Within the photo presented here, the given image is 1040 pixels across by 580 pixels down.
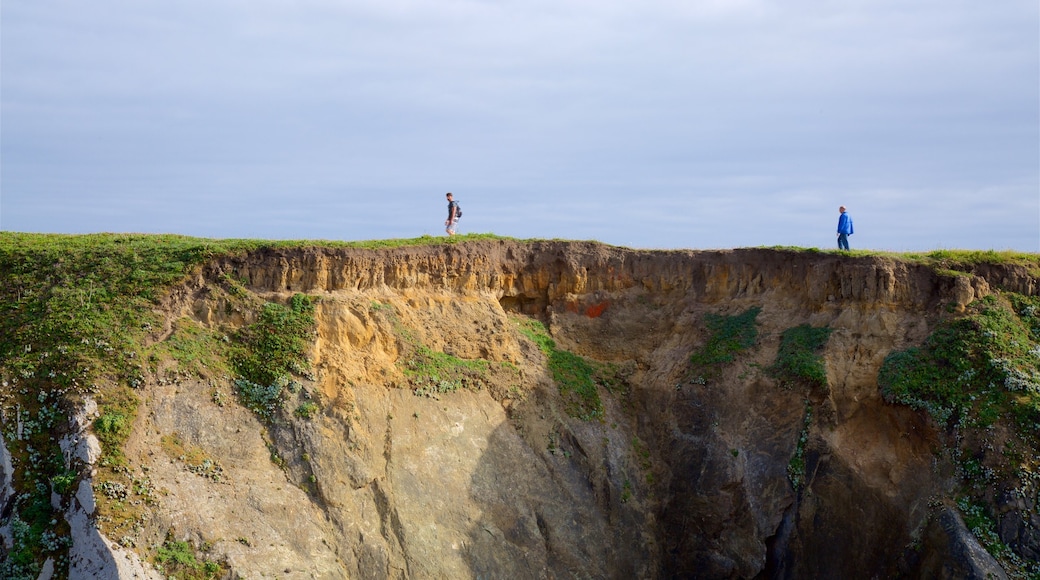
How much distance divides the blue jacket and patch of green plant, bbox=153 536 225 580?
19116 mm

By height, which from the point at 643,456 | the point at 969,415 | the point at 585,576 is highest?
the point at 969,415

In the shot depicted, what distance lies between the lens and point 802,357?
98.1ft

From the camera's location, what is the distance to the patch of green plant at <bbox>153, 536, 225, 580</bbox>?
21.8 m

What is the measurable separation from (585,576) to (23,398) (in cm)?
1336

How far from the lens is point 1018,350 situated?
91.8ft

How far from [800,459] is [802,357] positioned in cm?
279

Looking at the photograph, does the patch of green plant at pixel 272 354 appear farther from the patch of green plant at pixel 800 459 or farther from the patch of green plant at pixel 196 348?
the patch of green plant at pixel 800 459

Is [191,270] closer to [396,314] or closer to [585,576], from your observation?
[396,314]

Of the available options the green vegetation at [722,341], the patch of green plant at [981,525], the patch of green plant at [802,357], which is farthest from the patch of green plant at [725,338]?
the patch of green plant at [981,525]

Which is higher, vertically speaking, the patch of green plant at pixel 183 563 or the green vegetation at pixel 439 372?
the green vegetation at pixel 439 372

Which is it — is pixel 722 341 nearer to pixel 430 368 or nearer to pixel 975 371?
pixel 975 371

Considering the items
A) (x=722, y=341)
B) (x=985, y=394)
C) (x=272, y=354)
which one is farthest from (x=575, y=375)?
(x=985, y=394)

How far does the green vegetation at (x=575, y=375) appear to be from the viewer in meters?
30.3

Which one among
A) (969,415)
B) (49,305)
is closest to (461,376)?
(49,305)
